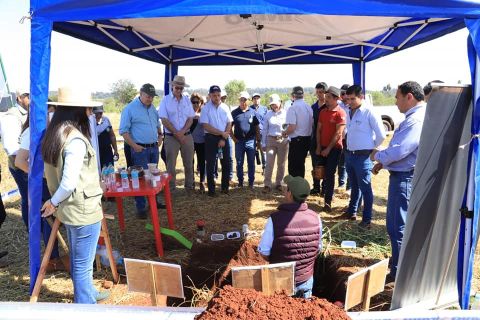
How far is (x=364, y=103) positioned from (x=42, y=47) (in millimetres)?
3530

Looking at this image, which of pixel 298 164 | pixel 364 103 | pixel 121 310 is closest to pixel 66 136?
pixel 121 310

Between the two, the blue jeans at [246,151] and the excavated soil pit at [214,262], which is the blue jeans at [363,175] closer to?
the excavated soil pit at [214,262]

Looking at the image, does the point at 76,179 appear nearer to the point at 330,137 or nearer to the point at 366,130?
the point at 366,130

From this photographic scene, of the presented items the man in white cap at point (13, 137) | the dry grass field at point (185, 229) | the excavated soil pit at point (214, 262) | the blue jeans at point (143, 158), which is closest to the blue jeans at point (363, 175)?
the dry grass field at point (185, 229)

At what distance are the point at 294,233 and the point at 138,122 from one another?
10.9ft

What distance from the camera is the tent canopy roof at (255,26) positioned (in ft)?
7.64

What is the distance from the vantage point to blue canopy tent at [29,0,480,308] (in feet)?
7.64

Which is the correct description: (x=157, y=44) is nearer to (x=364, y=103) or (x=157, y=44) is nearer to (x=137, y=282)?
(x=364, y=103)

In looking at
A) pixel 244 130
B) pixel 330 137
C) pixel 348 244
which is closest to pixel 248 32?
pixel 244 130

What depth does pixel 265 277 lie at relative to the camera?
2051 mm

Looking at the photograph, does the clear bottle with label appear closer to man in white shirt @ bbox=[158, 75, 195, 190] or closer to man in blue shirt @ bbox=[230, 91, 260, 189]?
man in white shirt @ bbox=[158, 75, 195, 190]

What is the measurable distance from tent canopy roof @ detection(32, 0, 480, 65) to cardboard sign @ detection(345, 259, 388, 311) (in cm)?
168

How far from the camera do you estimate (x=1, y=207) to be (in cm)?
377

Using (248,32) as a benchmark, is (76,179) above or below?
below
